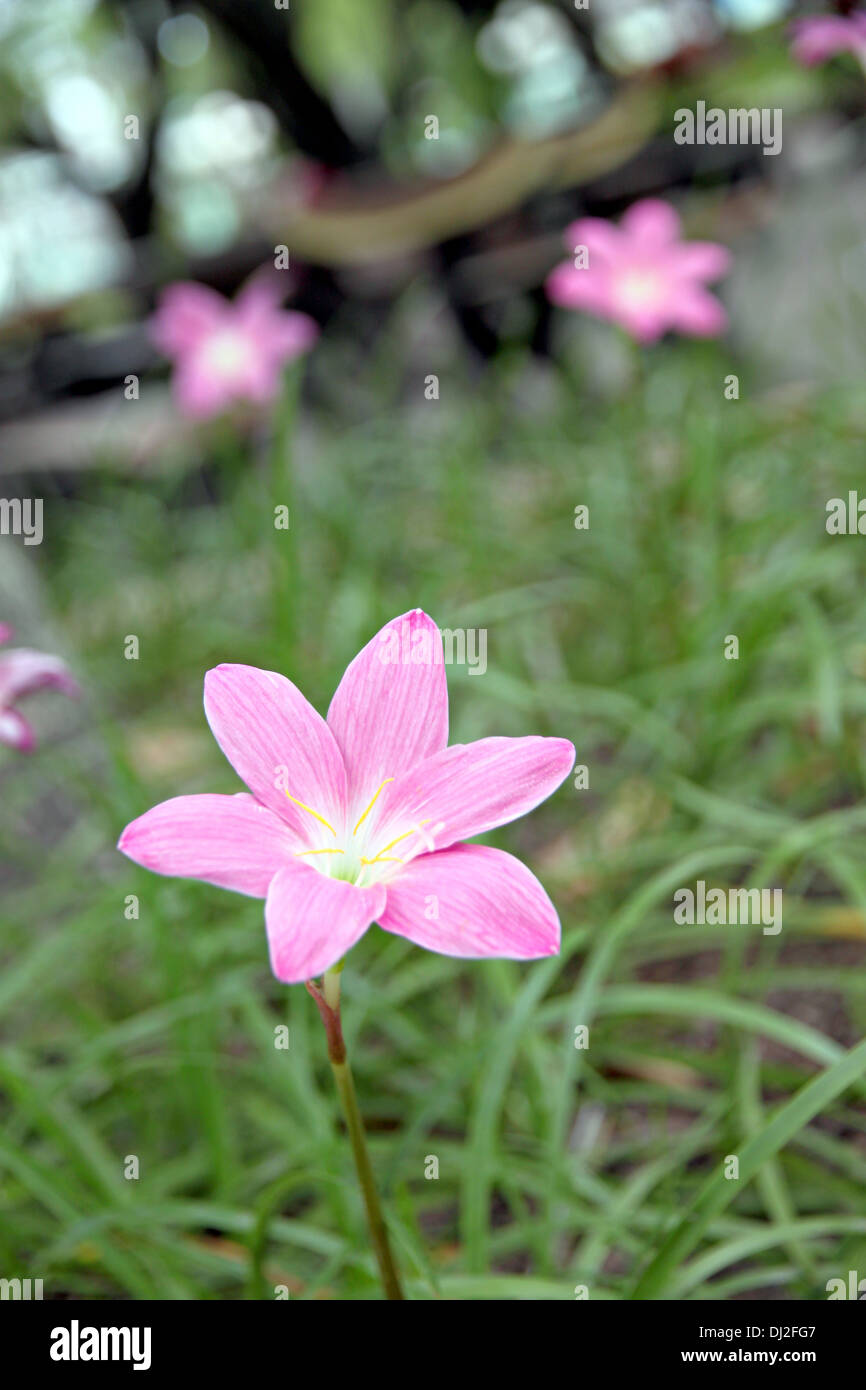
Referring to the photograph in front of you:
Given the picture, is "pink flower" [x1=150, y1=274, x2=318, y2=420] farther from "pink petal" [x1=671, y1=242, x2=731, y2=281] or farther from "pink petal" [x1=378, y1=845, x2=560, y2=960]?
"pink petal" [x1=378, y1=845, x2=560, y2=960]

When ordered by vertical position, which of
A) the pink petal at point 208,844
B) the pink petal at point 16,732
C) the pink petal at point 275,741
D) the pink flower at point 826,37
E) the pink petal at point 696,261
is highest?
the pink petal at point 696,261

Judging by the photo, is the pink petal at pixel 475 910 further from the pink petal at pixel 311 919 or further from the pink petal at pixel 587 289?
the pink petal at pixel 587 289

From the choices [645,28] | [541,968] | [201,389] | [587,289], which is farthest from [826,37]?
[645,28]

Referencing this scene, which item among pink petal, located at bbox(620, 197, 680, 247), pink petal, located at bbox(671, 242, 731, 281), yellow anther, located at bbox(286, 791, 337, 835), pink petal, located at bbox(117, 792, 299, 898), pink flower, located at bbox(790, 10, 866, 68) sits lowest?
pink petal, located at bbox(117, 792, 299, 898)

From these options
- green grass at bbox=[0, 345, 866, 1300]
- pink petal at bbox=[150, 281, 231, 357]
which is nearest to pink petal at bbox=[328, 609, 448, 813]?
green grass at bbox=[0, 345, 866, 1300]

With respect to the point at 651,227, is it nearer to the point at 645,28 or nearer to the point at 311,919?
the point at 311,919

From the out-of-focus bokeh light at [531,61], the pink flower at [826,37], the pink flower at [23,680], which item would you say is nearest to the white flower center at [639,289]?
the pink flower at [826,37]
